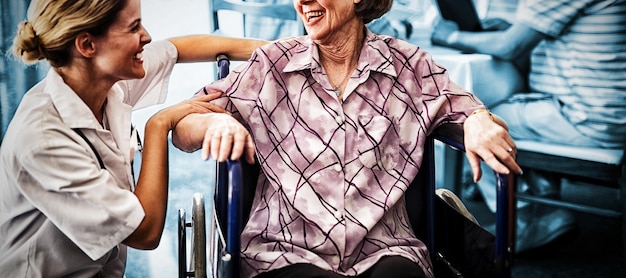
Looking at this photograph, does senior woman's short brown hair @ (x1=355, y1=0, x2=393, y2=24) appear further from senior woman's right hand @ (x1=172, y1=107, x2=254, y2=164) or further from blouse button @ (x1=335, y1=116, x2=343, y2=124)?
senior woman's right hand @ (x1=172, y1=107, x2=254, y2=164)

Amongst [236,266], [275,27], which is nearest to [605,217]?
[275,27]

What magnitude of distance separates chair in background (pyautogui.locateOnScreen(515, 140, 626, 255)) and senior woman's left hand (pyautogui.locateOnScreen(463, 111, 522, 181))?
5.62 ft

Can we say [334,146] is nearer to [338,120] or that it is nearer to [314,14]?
[338,120]

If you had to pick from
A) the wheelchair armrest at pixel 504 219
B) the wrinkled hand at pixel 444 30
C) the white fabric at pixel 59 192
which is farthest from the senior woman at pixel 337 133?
the wrinkled hand at pixel 444 30

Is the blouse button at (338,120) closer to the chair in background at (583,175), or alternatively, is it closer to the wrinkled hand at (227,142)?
the wrinkled hand at (227,142)

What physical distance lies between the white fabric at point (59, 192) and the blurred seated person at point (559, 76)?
2.24m

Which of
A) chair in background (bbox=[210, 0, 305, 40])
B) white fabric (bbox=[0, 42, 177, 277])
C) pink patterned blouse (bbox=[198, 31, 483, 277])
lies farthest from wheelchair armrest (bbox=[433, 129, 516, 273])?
chair in background (bbox=[210, 0, 305, 40])

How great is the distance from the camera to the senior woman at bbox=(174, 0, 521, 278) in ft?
5.78

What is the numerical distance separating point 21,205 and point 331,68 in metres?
0.82

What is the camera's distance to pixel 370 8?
194 cm

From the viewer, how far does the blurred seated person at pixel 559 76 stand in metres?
3.30

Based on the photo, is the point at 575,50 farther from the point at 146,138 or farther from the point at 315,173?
the point at 146,138

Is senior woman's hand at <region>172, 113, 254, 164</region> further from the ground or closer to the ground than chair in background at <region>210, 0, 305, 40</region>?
further from the ground

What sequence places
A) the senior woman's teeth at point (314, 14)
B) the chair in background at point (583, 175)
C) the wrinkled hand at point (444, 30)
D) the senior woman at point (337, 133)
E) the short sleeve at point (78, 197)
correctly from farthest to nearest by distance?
1. the wrinkled hand at point (444, 30)
2. the chair in background at point (583, 175)
3. the senior woman's teeth at point (314, 14)
4. the senior woman at point (337, 133)
5. the short sleeve at point (78, 197)
